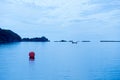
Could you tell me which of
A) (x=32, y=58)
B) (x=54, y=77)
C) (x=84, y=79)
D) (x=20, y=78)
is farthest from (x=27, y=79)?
(x=32, y=58)

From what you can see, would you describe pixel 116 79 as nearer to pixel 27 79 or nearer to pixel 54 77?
pixel 54 77

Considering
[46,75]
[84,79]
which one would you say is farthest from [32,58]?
[84,79]

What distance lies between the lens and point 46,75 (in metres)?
33.8

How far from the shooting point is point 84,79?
30.8 m

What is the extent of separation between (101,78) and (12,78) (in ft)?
34.7

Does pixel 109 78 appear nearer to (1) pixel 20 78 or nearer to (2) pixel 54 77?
(2) pixel 54 77

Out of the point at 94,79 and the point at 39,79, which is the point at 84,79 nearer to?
the point at 94,79

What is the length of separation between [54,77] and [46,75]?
197cm

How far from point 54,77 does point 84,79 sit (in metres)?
3.79

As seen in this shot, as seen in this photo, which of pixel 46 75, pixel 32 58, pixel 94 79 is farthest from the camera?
pixel 32 58

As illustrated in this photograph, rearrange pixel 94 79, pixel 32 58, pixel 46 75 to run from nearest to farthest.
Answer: pixel 94 79, pixel 46 75, pixel 32 58

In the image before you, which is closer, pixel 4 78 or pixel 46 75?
pixel 4 78

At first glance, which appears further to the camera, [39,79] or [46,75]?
[46,75]

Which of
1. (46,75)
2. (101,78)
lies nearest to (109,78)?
(101,78)
